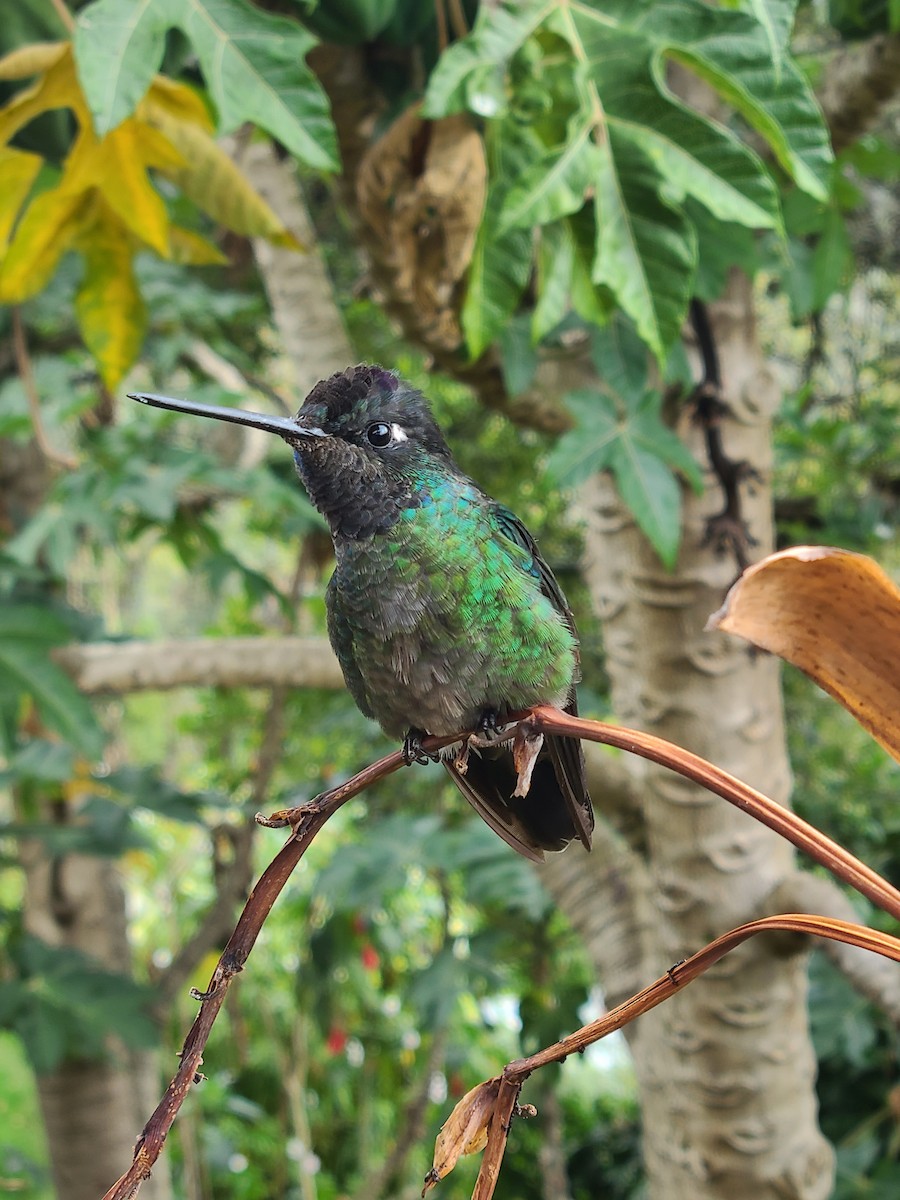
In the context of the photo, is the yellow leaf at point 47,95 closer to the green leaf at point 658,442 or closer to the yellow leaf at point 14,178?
the yellow leaf at point 14,178

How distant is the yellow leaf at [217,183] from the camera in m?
1.14

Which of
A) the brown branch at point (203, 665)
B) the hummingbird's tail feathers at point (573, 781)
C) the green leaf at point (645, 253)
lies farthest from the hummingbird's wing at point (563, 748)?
the brown branch at point (203, 665)

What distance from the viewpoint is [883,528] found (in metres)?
2.08

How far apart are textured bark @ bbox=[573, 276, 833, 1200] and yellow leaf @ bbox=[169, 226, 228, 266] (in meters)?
0.62

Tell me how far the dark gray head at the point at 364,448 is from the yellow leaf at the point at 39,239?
60 cm

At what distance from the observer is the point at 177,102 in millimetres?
1126

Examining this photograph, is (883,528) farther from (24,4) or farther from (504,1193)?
(504,1193)

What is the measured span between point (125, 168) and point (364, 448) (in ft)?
1.99

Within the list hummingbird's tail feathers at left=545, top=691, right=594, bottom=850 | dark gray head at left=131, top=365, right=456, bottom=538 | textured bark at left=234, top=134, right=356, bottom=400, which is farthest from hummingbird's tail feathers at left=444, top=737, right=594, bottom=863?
textured bark at left=234, top=134, right=356, bottom=400

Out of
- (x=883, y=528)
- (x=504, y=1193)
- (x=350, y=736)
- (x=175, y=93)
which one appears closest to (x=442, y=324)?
(x=175, y=93)

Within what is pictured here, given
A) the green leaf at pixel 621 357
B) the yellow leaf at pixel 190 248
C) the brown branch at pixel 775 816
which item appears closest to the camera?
the brown branch at pixel 775 816

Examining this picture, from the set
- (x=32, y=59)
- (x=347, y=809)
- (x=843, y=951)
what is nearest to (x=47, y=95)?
(x=32, y=59)

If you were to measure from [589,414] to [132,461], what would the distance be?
80 cm

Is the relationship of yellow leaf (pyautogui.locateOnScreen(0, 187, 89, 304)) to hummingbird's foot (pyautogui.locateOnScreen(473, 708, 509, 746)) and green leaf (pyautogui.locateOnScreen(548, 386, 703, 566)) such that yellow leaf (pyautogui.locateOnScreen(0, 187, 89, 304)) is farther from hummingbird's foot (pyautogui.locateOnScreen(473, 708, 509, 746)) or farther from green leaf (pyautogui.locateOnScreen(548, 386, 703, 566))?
hummingbird's foot (pyautogui.locateOnScreen(473, 708, 509, 746))
